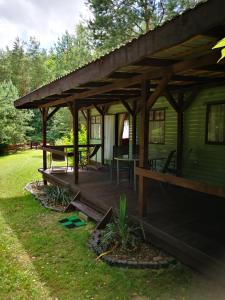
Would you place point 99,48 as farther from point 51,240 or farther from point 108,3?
point 51,240

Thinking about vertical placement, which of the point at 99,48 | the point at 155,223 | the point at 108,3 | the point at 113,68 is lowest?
the point at 155,223

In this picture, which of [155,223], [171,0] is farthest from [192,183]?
[171,0]

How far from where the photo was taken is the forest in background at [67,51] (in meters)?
14.4

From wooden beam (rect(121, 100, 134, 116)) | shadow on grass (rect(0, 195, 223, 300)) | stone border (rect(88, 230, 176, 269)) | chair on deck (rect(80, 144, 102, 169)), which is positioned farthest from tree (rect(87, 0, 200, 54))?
stone border (rect(88, 230, 176, 269))

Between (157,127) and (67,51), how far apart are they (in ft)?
62.2

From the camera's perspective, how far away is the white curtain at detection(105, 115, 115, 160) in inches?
409

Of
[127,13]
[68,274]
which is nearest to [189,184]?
[68,274]

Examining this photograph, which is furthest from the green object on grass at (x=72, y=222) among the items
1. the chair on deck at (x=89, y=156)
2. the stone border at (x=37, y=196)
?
the chair on deck at (x=89, y=156)

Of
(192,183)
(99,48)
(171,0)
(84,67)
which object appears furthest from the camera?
(99,48)

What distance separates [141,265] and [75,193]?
11.3 feet

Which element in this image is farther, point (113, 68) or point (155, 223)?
point (155, 223)

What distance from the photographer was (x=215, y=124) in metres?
6.11

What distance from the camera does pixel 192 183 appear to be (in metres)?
3.36

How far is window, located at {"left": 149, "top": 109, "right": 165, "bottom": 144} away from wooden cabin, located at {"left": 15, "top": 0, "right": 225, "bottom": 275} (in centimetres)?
3
